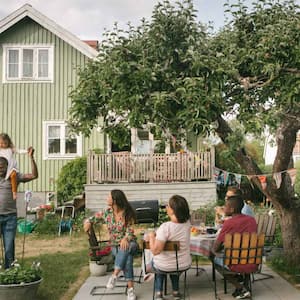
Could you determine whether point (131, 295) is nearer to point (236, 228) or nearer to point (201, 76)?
point (236, 228)

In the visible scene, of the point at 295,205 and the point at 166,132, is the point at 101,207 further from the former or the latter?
the point at 166,132

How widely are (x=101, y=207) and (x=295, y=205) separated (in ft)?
26.2

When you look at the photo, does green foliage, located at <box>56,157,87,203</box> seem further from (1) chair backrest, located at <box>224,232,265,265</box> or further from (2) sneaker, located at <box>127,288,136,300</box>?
(1) chair backrest, located at <box>224,232,265,265</box>

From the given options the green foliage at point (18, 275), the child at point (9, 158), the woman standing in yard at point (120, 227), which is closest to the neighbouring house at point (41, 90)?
the child at point (9, 158)

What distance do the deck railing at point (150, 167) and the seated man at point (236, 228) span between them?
915 centimetres

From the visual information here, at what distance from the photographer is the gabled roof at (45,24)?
687 inches

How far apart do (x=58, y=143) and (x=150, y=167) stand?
409 cm

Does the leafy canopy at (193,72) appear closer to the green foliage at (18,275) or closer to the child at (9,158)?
the child at (9,158)

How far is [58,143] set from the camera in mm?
17781

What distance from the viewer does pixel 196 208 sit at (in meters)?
15.2

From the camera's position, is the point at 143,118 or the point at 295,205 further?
the point at 295,205

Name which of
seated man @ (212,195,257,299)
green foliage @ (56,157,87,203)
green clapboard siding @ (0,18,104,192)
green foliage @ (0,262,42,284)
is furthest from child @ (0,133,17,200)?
green clapboard siding @ (0,18,104,192)

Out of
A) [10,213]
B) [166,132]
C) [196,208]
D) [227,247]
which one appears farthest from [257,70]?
[196,208]

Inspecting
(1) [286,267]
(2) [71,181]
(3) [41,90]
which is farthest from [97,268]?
(3) [41,90]
